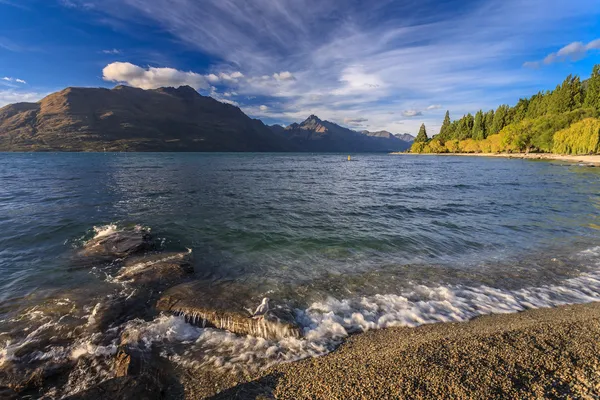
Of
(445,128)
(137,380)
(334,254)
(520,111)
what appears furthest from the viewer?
(445,128)

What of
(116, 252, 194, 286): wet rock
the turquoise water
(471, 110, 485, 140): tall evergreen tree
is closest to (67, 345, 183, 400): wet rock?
the turquoise water

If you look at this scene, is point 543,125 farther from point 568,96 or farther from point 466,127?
point 466,127

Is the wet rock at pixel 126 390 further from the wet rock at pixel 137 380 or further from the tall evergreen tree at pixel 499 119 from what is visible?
the tall evergreen tree at pixel 499 119

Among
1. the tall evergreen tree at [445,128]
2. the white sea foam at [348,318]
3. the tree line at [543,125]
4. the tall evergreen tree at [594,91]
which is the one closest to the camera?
the white sea foam at [348,318]

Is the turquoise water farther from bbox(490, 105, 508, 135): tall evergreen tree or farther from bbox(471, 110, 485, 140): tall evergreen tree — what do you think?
bbox(471, 110, 485, 140): tall evergreen tree

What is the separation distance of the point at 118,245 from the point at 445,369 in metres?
15.6

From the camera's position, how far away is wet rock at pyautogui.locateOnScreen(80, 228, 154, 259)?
13273mm

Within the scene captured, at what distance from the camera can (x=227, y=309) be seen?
8.39 metres

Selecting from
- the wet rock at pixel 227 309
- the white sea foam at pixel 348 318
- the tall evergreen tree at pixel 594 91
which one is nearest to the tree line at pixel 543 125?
the tall evergreen tree at pixel 594 91

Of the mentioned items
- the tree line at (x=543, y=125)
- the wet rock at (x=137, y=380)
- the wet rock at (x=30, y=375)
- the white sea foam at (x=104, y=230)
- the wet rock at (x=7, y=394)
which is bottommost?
the white sea foam at (x=104, y=230)

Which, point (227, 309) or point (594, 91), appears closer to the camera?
point (227, 309)

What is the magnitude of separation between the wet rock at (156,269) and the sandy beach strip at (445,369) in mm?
5943

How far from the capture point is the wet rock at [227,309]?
756cm

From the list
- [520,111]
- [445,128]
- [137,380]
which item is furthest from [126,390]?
[445,128]
